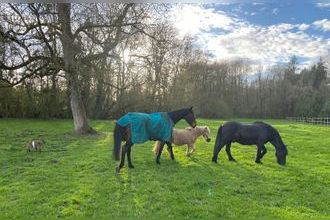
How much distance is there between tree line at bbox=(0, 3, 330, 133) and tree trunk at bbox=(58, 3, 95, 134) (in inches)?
1.5

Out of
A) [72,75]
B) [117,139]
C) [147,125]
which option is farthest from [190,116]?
[72,75]

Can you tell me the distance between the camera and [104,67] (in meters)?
15.7

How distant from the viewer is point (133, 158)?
10281 mm

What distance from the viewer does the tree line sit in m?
9.30

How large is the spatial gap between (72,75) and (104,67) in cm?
153

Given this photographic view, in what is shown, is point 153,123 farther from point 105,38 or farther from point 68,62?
point 105,38

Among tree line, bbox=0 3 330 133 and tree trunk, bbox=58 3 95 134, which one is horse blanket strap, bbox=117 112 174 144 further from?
tree trunk, bbox=58 3 95 134

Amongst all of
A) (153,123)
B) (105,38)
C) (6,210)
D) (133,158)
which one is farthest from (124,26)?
(6,210)

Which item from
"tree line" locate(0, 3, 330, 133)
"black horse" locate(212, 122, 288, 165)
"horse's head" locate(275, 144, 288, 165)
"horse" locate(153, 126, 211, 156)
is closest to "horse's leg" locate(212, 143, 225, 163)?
"black horse" locate(212, 122, 288, 165)

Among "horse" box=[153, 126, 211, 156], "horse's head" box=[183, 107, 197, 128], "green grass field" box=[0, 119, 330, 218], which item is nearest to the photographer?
"green grass field" box=[0, 119, 330, 218]

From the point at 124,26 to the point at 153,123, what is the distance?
8969 millimetres

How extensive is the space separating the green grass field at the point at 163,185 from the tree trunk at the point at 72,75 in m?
3.73

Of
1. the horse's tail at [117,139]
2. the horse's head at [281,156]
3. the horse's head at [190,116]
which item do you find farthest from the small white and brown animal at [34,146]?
the horse's head at [281,156]

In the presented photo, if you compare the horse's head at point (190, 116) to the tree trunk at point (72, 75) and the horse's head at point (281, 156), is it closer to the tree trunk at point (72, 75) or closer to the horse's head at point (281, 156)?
the horse's head at point (281, 156)
